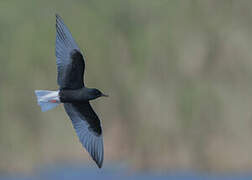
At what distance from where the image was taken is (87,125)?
9414 millimetres

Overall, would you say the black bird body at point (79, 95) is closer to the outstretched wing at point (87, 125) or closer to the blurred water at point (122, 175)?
the outstretched wing at point (87, 125)

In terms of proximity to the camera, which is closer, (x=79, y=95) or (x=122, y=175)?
(x=79, y=95)

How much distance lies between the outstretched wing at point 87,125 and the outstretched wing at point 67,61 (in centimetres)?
46

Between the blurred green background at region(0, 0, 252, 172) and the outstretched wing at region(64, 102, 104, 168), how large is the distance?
3.00 metres

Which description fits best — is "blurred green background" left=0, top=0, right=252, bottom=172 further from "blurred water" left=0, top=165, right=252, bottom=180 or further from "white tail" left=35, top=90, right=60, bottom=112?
"white tail" left=35, top=90, right=60, bottom=112

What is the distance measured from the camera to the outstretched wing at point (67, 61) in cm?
891

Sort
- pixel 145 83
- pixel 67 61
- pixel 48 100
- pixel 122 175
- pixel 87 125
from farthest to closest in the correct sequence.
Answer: pixel 145 83
pixel 122 175
pixel 87 125
pixel 67 61
pixel 48 100

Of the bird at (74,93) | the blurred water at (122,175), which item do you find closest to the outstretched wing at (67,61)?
the bird at (74,93)

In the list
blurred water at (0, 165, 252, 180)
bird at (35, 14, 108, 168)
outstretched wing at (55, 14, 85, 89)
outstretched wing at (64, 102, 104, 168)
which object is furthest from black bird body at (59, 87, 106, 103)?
blurred water at (0, 165, 252, 180)

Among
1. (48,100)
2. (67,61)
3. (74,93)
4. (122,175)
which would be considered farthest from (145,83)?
(48,100)

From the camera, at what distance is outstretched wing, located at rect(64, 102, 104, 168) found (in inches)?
367

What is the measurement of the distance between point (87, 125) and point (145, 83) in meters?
3.80

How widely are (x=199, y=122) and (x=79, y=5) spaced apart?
3.35m

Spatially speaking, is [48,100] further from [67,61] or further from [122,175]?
[122,175]
